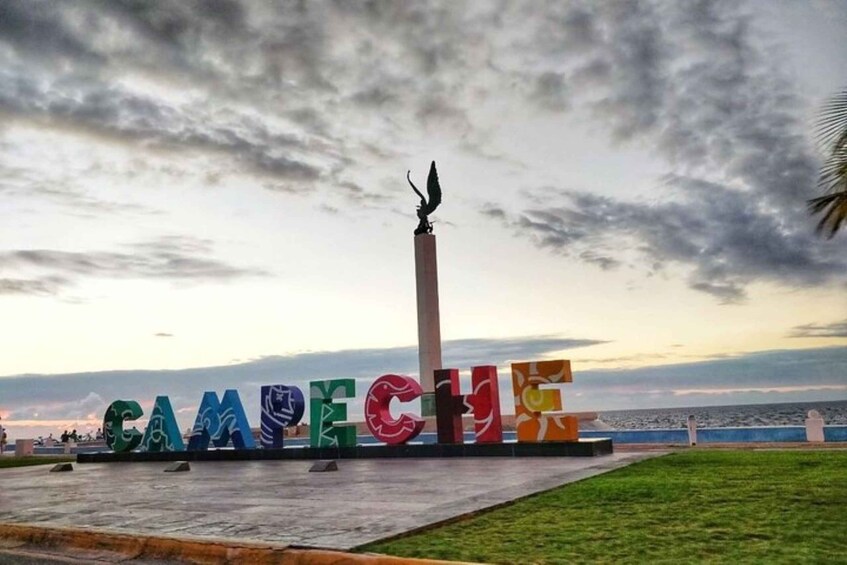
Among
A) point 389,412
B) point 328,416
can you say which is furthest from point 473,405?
point 328,416

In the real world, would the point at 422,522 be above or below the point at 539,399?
below

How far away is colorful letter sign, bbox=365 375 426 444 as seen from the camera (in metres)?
21.6

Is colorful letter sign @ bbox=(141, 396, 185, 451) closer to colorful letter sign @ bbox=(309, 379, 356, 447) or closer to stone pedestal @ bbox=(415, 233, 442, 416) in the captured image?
colorful letter sign @ bbox=(309, 379, 356, 447)

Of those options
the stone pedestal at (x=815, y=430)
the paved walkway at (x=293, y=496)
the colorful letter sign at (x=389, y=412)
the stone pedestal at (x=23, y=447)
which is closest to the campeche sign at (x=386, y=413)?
the colorful letter sign at (x=389, y=412)

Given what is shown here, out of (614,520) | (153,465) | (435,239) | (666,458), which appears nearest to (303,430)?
(435,239)

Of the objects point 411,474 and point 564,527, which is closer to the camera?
point 564,527

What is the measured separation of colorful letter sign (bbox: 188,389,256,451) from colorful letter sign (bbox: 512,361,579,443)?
32.8 ft

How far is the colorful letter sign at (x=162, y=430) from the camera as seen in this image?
2670 centimetres

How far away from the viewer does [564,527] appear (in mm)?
8484

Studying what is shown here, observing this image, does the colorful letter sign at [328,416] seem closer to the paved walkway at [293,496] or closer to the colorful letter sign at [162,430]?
the paved walkway at [293,496]

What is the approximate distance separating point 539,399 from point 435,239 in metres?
15.9

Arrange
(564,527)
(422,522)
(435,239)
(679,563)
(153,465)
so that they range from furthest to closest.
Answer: (435,239)
(153,465)
(422,522)
(564,527)
(679,563)

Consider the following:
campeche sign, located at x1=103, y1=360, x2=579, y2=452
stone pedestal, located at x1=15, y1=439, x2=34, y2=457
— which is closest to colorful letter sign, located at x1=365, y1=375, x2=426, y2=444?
campeche sign, located at x1=103, y1=360, x2=579, y2=452

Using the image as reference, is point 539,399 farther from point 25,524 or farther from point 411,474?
point 25,524
